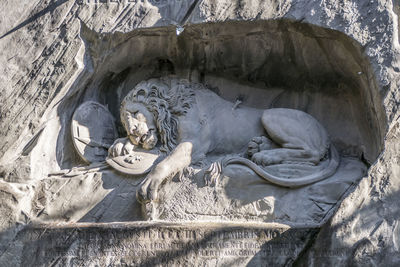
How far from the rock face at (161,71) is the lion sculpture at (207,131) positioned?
0.27m

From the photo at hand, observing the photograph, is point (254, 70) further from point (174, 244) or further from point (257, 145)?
point (174, 244)

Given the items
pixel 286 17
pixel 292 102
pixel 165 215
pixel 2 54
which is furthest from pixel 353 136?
pixel 2 54

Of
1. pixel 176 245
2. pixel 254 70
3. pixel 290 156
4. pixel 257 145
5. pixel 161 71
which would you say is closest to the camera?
pixel 176 245

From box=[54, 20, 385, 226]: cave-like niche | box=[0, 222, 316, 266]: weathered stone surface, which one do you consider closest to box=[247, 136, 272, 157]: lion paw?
box=[54, 20, 385, 226]: cave-like niche

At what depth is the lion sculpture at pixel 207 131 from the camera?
237 inches

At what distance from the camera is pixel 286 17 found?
19.7 feet

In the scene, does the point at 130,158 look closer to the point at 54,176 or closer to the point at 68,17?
the point at 54,176

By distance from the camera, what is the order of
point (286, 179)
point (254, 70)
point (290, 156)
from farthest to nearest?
point (254, 70)
point (290, 156)
point (286, 179)

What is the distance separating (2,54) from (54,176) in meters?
1.21

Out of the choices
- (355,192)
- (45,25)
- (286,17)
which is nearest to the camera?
(355,192)

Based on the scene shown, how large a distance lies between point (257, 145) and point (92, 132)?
1517mm

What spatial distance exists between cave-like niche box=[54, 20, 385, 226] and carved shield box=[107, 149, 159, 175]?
19cm

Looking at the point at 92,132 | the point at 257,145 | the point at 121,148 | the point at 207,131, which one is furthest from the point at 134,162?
the point at 257,145

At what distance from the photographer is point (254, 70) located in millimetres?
6535
